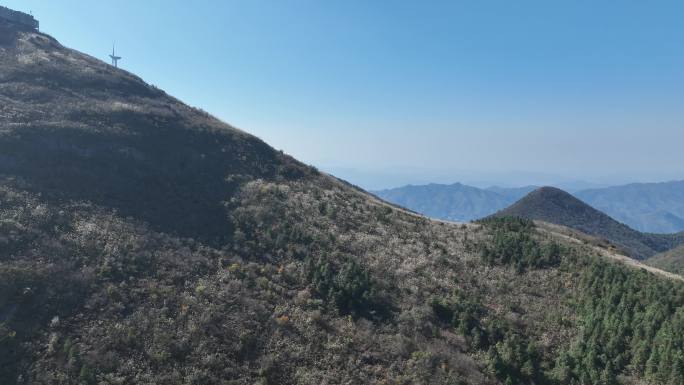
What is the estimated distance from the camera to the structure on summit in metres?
69.3

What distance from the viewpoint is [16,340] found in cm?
1628

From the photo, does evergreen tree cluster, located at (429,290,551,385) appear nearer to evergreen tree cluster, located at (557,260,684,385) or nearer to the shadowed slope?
evergreen tree cluster, located at (557,260,684,385)

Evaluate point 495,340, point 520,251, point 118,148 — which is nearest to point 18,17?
point 118,148

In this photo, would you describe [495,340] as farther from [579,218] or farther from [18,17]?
[579,218]

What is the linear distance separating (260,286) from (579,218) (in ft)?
430

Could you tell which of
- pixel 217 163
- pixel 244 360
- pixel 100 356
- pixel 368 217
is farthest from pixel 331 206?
pixel 100 356

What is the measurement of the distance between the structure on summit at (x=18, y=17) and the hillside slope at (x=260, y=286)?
39289mm

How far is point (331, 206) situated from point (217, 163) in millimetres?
14020

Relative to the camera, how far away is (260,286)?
2400 centimetres

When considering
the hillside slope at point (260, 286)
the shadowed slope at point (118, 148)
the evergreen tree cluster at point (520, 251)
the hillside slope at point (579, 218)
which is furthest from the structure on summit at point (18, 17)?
the hillside slope at point (579, 218)

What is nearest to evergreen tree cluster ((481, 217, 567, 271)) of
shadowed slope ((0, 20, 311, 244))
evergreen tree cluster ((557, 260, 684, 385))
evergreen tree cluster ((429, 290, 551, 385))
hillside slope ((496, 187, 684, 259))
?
evergreen tree cluster ((557, 260, 684, 385))

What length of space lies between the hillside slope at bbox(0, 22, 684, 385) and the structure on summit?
3929 centimetres

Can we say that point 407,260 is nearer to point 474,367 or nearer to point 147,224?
point 474,367

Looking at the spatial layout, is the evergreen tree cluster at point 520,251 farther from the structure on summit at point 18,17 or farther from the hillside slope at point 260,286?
the structure on summit at point 18,17
